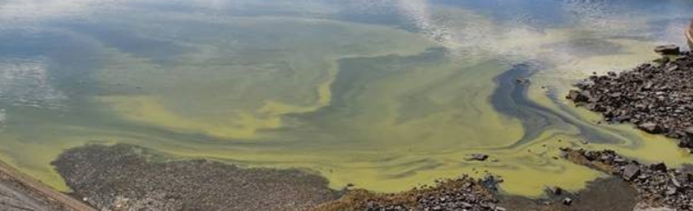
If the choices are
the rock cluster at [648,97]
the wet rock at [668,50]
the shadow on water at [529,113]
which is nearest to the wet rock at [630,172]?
the shadow on water at [529,113]

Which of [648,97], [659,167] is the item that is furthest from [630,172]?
[648,97]

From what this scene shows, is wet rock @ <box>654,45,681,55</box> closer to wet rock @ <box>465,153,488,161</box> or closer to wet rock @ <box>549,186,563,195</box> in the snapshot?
wet rock @ <box>465,153,488,161</box>

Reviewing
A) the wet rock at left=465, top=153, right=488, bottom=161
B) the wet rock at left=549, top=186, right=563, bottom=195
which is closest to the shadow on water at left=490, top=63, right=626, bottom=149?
the wet rock at left=465, top=153, right=488, bottom=161

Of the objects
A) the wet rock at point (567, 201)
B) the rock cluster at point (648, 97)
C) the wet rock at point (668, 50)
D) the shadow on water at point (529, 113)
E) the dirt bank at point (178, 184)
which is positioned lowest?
the dirt bank at point (178, 184)

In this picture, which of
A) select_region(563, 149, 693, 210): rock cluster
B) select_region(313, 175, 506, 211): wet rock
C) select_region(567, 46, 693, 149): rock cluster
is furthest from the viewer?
select_region(567, 46, 693, 149): rock cluster

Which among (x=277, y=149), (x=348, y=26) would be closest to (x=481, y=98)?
(x=277, y=149)

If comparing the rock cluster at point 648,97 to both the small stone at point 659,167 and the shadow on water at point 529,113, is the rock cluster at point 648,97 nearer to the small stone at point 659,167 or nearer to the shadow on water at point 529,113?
the shadow on water at point 529,113
